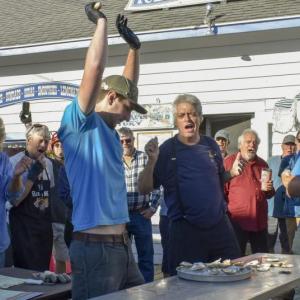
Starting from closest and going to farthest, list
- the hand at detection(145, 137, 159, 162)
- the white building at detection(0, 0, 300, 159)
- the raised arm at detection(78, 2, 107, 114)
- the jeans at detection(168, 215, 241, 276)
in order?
the raised arm at detection(78, 2, 107, 114) < the hand at detection(145, 137, 159, 162) < the jeans at detection(168, 215, 241, 276) < the white building at detection(0, 0, 300, 159)

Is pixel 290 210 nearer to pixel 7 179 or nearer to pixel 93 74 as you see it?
pixel 7 179

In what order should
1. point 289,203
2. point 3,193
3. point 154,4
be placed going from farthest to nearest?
point 154,4, point 289,203, point 3,193

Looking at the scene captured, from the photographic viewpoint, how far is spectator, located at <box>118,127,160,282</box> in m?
6.46

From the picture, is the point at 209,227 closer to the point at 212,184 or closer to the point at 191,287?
the point at 212,184

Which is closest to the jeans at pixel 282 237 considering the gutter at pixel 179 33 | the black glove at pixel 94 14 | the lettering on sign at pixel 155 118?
the lettering on sign at pixel 155 118

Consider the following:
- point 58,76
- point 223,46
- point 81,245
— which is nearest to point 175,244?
point 81,245

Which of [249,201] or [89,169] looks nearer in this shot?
[89,169]

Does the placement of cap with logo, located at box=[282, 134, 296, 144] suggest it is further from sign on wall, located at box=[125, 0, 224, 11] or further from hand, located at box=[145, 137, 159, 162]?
hand, located at box=[145, 137, 159, 162]

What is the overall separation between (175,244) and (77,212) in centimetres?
143

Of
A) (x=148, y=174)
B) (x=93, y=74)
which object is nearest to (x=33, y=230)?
(x=148, y=174)

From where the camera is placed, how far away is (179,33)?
768 centimetres

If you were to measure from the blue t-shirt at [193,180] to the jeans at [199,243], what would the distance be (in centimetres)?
5

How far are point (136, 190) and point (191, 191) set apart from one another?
7.38 ft

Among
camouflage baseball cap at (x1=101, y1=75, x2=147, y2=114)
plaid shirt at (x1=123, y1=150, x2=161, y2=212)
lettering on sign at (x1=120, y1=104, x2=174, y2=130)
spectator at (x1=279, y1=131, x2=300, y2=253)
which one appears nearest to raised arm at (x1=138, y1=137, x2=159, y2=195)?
camouflage baseball cap at (x1=101, y1=75, x2=147, y2=114)
